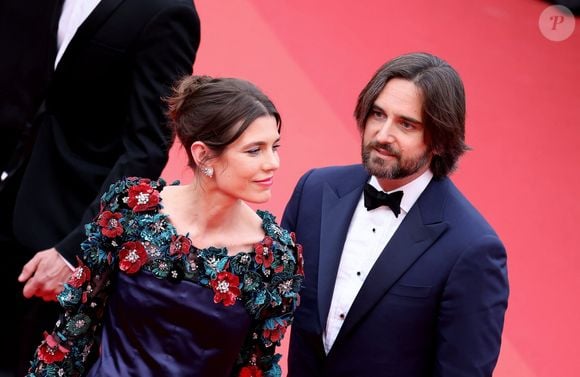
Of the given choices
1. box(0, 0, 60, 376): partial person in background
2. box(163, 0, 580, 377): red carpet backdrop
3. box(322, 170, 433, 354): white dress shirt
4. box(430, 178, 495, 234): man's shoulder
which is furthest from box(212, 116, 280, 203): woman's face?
box(163, 0, 580, 377): red carpet backdrop

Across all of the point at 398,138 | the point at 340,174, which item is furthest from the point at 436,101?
the point at 340,174

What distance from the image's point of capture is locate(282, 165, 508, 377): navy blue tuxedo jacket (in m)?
2.34

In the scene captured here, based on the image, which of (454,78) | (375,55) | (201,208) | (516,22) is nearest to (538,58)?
(516,22)

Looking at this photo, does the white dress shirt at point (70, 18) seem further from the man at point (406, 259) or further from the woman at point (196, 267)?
the man at point (406, 259)

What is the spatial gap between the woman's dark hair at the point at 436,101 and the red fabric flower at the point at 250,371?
73 centimetres

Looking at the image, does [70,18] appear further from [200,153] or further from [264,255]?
[264,255]

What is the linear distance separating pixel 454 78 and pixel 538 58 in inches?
168

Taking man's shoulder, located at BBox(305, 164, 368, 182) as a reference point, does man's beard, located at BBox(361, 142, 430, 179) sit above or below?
above

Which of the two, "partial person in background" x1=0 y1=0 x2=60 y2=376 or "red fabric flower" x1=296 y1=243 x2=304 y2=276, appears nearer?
"red fabric flower" x1=296 y1=243 x2=304 y2=276

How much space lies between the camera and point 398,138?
2.44 m

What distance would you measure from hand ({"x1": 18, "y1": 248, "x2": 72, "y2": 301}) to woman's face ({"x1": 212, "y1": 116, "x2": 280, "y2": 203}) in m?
0.63

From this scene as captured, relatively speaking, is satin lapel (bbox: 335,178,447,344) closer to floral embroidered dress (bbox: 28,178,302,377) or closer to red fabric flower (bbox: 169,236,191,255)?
floral embroidered dress (bbox: 28,178,302,377)

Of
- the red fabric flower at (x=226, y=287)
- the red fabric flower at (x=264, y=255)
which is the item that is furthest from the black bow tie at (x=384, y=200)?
the red fabric flower at (x=226, y=287)

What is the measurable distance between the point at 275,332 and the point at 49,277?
713mm
